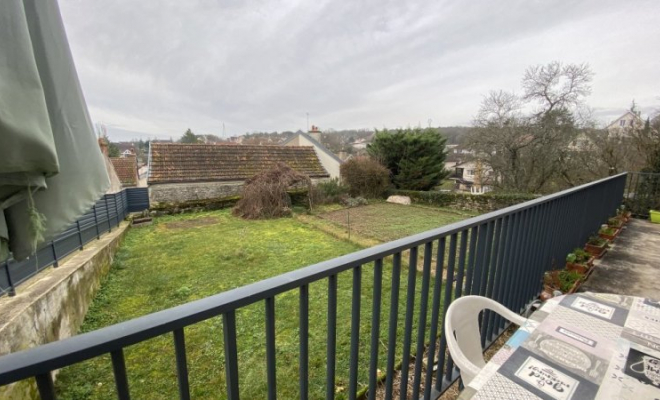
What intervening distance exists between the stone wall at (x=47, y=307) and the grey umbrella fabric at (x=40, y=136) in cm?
232

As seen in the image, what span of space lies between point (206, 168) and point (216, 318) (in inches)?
450

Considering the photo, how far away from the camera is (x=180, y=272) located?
18.3 feet

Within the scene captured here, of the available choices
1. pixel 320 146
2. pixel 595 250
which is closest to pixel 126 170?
pixel 320 146

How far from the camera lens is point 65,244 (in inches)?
173

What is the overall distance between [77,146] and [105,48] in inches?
92.8

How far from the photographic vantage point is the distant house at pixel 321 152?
16.8m

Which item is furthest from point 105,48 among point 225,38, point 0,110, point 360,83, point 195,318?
point 360,83

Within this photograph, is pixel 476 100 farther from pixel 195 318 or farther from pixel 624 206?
pixel 195 318

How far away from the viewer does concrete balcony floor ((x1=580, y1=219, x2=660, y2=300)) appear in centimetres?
309

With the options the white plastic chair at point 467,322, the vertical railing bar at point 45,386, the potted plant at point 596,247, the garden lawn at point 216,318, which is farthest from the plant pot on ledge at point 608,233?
the vertical railing bar at point 45,386

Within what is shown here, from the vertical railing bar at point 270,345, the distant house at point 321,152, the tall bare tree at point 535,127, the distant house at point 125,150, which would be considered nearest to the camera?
the vertical railing bar at point 270,345

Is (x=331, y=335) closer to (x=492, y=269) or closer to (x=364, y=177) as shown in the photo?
(x=492, y=269)

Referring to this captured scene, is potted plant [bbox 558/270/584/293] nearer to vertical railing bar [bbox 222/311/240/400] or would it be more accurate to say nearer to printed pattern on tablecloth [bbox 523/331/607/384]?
printed pattern on tablecloth [bbox 523/331/607/384]

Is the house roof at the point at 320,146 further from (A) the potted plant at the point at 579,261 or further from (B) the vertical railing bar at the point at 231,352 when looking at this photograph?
(B) the vertical railing bar at the point at 231,352
